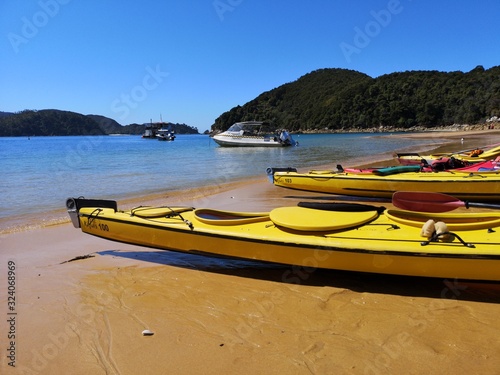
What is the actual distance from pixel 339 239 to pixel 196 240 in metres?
1.75

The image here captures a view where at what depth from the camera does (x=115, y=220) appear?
508 centimetres

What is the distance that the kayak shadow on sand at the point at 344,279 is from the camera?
3.87 meters

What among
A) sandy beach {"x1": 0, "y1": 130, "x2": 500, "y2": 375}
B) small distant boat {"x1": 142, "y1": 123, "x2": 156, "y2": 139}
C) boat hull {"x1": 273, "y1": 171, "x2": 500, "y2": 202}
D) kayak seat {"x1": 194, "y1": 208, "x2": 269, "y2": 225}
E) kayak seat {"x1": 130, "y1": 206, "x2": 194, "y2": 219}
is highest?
small distant boat {"x1": 142, "y1": 123, "x2": 156, "y2": 139}

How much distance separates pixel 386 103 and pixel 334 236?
113 metres

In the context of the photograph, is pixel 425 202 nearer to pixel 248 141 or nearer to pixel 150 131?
pixel 248 141

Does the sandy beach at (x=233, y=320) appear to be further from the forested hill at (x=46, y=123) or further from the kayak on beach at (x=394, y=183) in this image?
the forested hill at (x=46, y=123)

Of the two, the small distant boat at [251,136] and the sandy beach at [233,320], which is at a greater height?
the small distant boat at [251,136]

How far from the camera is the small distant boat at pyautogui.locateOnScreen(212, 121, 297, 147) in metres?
38.1

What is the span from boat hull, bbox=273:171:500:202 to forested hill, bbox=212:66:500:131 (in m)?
83.1

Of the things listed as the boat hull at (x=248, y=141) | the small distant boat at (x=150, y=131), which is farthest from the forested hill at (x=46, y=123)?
the boat hull at (x=248, y=141)

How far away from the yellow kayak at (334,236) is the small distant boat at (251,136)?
33.0 metres
